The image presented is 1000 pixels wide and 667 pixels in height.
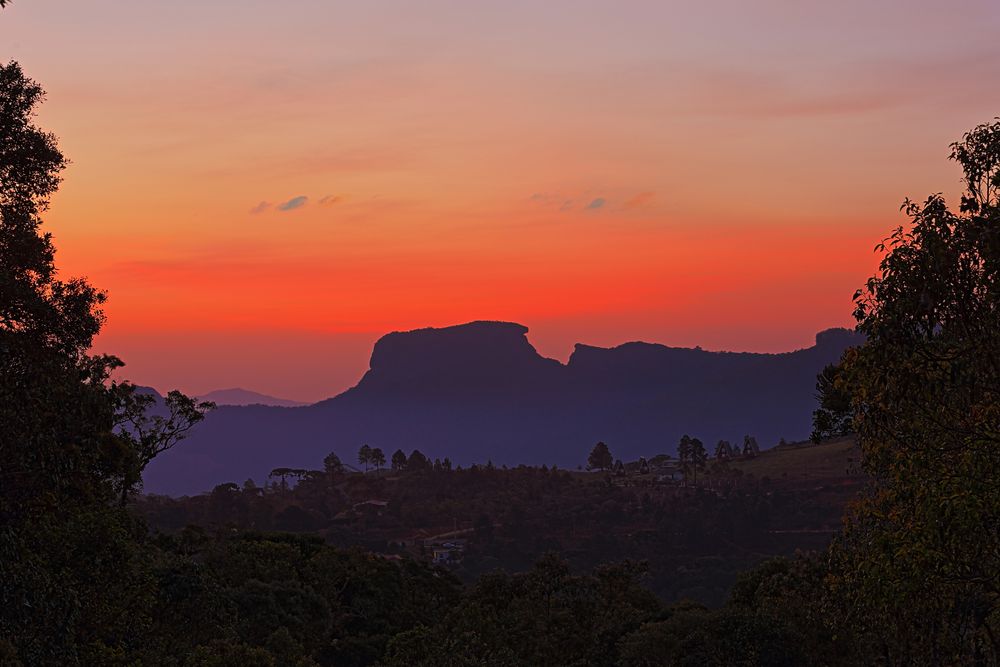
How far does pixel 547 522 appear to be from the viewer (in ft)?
621

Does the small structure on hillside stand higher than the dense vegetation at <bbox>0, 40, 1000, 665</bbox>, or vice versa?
the dense vegetation at <bbox>0, 40, 1000, 665</bbox>

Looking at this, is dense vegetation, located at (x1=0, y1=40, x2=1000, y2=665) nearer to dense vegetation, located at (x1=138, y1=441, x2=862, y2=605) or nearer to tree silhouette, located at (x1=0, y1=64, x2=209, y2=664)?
tree silhouette, located at (x1=0, y1=64, x2=209, y2=664)

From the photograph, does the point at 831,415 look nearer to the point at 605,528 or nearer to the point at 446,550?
the point at 446,550

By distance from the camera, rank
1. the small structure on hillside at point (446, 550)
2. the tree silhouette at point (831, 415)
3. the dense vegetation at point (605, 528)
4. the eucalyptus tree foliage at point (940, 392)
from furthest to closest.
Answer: the dense vegetation at point (605, 528)
the small structure on hillside at point (446, 550)
the tree silhouette at point (831, 415)
the eucalyptus tree foliage at point (940, 392)

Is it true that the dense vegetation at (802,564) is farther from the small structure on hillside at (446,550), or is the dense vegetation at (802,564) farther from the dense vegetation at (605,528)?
the small structure on hillside at (446,550)

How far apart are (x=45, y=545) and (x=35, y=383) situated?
5424mm

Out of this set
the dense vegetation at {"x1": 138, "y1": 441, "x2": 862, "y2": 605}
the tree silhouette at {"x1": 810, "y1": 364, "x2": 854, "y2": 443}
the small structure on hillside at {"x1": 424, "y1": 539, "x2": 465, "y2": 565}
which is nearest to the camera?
the tree silhouette at {"x1": 810, "y1": 364, "x2": 854, "y2": 443}

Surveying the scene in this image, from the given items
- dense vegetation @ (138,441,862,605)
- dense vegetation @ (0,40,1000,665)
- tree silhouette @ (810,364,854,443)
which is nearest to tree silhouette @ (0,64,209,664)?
dense vegetation @ (0,40,1000,665)

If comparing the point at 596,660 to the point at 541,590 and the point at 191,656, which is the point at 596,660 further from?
the point at 191,656

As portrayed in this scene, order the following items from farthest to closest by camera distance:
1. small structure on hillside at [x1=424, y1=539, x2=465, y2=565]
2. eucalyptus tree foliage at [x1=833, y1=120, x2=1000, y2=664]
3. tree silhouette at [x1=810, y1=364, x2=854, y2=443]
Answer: small structure on hillside at [x1=424, y1=539, x2=465, y2=565], tree silhouette at [x1=810, y1=364, x2=854, y2=443], eucalyptus tree foliage at [x1=833, y1=120, x2=1000, y2=664]

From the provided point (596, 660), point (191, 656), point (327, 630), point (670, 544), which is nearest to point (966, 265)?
point (191, 656)

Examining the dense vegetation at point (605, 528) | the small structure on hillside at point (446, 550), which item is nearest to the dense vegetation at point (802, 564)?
the dense vegetation at point (605, 528)

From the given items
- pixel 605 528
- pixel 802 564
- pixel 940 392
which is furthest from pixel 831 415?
pixel 605 528

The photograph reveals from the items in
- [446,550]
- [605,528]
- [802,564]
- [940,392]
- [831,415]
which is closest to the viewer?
[940,392]
